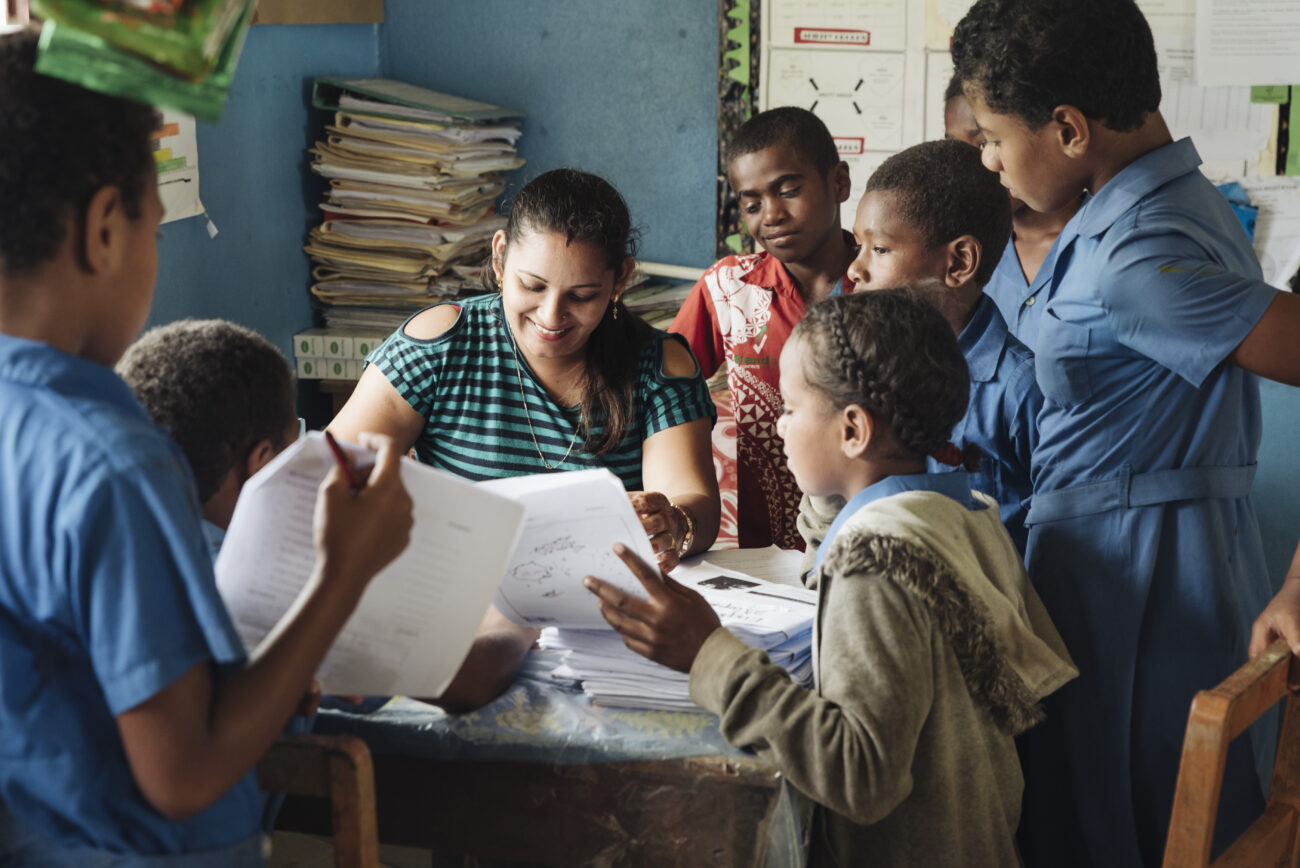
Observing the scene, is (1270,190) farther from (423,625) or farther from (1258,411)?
(423,625)

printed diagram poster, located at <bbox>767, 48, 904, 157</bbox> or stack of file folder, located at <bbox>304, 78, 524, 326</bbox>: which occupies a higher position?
printed diagram poster, located at <bbox>767, 48, 904, 157</bbox>

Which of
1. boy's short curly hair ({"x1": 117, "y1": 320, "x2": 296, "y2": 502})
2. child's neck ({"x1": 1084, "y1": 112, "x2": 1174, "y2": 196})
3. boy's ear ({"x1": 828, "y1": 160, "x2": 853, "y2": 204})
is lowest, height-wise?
boy's short curly hair ({"x1": 117, "y1": 320, "x2": 296, "y2": 502})

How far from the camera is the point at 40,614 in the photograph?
2.51ft

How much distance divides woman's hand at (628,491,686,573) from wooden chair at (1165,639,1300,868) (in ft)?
2.26

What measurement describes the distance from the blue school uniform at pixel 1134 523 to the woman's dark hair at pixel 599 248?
632mm

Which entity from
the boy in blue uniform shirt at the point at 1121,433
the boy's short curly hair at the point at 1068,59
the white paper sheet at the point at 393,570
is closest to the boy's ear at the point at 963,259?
the boy in blue uniform shirt at the point at 1121,433

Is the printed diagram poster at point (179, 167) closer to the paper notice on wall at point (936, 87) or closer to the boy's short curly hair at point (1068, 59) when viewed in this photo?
the boy's short curly hair at point (1068, 59)

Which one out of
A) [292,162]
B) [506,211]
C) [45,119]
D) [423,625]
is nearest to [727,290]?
[506,211]

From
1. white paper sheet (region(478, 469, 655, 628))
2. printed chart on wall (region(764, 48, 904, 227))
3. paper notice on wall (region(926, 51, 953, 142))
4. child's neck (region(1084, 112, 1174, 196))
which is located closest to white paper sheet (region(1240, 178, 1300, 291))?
paper notice on wall (region(926, 51, 953, 142))

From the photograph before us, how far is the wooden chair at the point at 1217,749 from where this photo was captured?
1.09m

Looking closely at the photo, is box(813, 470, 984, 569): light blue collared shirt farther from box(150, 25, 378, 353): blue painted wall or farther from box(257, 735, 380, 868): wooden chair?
box(150, 25, 378, 353): blue painted wall

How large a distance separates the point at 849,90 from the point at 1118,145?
1.78 metres

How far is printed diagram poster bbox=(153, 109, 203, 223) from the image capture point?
2191 millimetres

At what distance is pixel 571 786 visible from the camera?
3.92 ft
